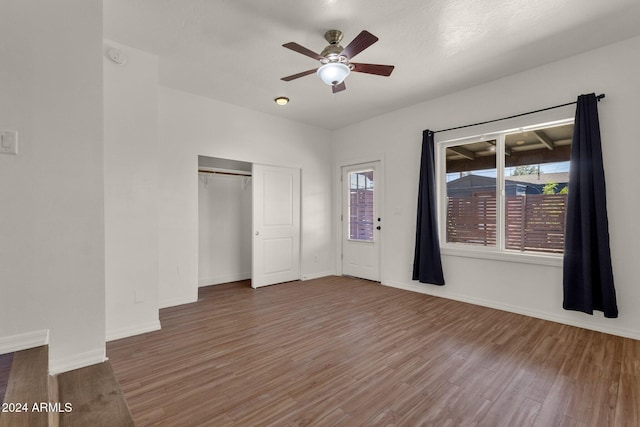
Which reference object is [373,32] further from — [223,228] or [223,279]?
[223,279]

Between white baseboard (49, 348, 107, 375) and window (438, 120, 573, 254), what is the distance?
4.16m

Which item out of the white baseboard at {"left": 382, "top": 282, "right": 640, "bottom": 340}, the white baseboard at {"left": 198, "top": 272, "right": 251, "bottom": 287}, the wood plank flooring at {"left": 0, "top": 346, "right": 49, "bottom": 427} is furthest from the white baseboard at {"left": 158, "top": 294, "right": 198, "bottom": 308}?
the white baseboard at {"left": 382, "top": 282, "right": 640, "bottom": 340}

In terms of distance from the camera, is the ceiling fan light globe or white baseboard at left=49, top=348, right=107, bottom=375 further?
the ceiling fan light globe

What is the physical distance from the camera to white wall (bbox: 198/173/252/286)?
5.02 meters

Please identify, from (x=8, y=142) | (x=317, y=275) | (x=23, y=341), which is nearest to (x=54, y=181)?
(x=8, y=142)

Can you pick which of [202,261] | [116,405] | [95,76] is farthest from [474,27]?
[202,261]

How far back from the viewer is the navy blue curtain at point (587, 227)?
2.92 metres

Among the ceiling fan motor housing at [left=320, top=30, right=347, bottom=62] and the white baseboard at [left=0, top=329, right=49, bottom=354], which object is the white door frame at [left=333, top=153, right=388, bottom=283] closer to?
the ceiling fan motor housing at [left=320, top=30, right=347, bottom=62]

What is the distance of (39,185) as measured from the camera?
73.8 inches

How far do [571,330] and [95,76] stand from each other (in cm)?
487

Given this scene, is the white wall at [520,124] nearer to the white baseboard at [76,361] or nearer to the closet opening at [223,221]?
Result: the closet opening at [223,221]

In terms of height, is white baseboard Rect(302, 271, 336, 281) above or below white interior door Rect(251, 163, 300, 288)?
below

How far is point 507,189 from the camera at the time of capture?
150 inches

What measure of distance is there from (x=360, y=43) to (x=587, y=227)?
9.51 feet
